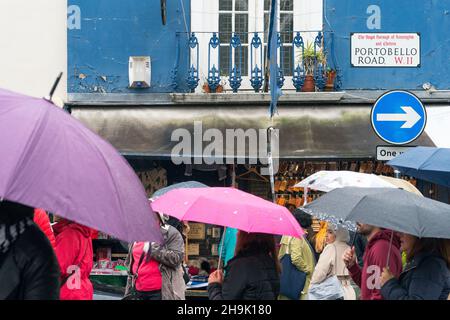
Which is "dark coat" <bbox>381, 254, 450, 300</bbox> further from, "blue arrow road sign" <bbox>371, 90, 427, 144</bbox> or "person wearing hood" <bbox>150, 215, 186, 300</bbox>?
"blue arrow road sign" <bbox>371, 90, 427, 144</bbox>

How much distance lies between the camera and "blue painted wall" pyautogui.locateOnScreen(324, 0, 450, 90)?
44.4 feet

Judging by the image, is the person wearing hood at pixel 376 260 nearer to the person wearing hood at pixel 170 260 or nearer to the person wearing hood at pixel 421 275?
→ the person wearing hood at pixel 421 275

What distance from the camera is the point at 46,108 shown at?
4328 mm

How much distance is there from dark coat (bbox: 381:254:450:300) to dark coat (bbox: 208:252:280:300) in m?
0.87

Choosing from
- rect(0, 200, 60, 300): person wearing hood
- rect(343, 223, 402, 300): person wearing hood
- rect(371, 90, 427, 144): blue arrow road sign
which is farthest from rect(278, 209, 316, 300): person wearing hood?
rect(0, 200, 60, 300): person wearing hood

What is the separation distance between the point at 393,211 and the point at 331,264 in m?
2.57

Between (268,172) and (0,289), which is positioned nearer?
(0,289)

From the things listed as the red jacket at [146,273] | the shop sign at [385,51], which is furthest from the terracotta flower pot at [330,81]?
the red jacket at [146,273]

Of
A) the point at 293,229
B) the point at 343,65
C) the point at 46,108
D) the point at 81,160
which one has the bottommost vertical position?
the point at 293,229

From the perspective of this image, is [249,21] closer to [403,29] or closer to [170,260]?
[403,29]

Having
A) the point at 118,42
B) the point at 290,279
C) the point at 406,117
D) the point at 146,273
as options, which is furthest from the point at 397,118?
the point at 118,42

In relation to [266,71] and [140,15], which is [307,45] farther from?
[140,15]

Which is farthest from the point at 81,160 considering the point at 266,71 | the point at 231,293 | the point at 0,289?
the point at 266,71

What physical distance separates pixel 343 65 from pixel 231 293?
320 inches
